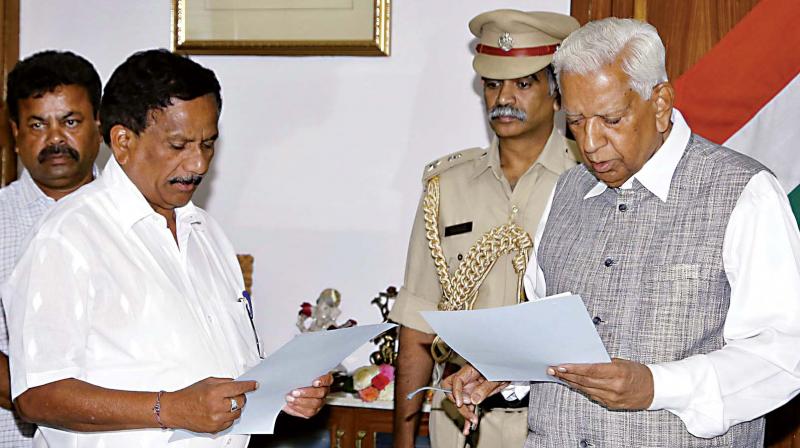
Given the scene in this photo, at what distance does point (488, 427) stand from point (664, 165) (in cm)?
105

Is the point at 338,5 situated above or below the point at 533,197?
above

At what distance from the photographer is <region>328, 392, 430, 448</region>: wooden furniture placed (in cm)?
317

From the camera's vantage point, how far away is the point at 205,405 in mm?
1914

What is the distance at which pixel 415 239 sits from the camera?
2.97 meters

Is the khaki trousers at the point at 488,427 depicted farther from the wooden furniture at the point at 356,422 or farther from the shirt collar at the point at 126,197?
the shirt collar at the point at 126,197

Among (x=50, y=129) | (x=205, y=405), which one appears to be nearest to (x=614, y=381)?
(x=205, y=405)

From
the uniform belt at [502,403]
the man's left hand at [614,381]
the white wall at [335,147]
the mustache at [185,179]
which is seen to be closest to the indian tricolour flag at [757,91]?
the white wall at [335,147]

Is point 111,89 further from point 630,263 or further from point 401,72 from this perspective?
point 401,72

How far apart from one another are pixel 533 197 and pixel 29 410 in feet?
4.85

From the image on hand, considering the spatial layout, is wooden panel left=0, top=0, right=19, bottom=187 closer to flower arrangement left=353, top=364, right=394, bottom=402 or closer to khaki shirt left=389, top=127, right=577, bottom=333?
flower arrangement left=353, top=364, right=394, bottom=402

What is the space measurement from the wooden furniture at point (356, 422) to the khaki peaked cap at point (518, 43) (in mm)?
1116

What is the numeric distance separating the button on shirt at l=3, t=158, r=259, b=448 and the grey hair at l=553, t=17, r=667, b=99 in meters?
0.95

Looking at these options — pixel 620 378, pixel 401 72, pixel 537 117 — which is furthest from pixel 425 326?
pixel 620 378

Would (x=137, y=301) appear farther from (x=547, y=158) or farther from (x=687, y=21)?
(x=687, y=21)
